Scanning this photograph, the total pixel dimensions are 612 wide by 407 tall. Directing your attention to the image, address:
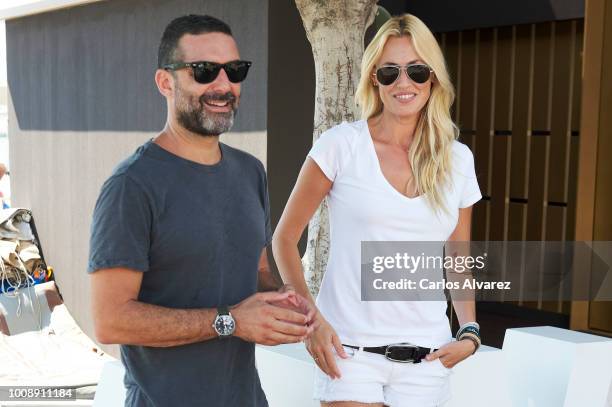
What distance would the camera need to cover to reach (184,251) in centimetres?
155

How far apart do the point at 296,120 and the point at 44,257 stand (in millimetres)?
4736

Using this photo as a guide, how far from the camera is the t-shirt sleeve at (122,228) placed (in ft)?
4.83

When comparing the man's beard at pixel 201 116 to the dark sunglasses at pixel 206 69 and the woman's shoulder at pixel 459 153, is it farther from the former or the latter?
the woman's shoulder at pixel 459 153

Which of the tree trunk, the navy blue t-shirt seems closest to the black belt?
the navy blue t-shirt

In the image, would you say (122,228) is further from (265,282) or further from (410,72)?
(410,72)

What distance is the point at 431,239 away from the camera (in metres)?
1.96

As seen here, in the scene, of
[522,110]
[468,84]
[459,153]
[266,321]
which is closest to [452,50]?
[468,84]

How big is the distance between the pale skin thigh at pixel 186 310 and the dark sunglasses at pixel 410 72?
1.58ft

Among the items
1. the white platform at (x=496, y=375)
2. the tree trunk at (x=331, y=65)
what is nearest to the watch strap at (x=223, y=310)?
the white platform at (x=496, y=375)

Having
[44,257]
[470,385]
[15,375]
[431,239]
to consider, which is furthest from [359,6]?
[44,257]

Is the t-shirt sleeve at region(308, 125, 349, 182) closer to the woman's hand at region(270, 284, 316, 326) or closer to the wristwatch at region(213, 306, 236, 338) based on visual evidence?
the woman's hand at region(270, 284, 316, 326)

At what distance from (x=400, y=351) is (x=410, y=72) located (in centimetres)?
67

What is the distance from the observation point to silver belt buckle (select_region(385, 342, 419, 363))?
189 cm

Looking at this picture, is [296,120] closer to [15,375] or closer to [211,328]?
[15,375]
